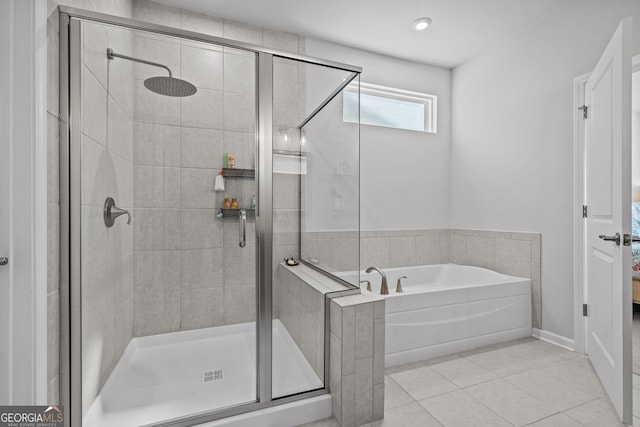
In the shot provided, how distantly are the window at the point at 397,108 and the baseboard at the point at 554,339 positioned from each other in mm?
2194

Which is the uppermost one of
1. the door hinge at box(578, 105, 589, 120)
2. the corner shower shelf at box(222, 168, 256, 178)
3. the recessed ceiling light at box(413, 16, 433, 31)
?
the recessed ceiling light at box(413, 16, 433, 31)

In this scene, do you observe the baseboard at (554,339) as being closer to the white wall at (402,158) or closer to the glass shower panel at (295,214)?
the white wall at (402,158)

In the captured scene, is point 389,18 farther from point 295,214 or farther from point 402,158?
point 295,214

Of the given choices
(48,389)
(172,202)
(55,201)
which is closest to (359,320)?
(172,202)

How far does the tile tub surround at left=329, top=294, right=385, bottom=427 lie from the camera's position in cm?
146

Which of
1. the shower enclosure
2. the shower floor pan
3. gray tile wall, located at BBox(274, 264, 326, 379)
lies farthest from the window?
the shower floor pan

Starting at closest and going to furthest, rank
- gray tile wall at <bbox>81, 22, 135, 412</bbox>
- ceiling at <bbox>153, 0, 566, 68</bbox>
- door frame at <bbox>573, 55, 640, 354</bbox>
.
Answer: gray tile wall at <bbox>81, 22, 135, 412</bbox> → door frame at <bbox>573, 55, 640, 354</bbox> → ceiling at <bbox>153, 0, 566, 68</bbox>

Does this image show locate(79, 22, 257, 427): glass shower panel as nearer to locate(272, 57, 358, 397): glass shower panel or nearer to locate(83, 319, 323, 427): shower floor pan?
locate(83, 319, 323, 427): shower floor pan

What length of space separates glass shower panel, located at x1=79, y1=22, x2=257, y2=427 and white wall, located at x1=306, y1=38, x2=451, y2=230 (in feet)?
5.85

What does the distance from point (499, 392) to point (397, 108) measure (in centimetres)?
266

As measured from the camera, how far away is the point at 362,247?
3057mm

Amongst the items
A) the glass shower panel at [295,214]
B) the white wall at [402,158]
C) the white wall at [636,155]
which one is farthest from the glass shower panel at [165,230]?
the white wall at [636,155]

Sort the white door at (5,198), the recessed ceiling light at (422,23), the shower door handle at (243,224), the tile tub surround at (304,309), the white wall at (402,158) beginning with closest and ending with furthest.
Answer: the white door at (5,198)
the shower door handle at (243,224)
the tile tub surround at (304,309)
the recessed ceiling light at (422,23)
the white wall at (402,158)

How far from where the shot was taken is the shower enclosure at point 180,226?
1.28 metres
